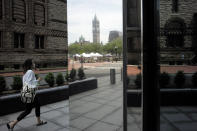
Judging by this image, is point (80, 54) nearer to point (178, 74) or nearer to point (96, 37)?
point (96, 37)

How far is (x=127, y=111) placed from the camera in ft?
6.72

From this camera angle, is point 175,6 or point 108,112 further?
point 108,112

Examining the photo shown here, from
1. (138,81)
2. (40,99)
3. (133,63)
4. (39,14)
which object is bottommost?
(40,99)

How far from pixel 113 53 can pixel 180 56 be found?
29.5 inches

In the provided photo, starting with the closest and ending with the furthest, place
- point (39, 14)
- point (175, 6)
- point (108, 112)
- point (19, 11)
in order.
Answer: point (175, 6), point (108, 112), point (19, 11), point (39, 14)

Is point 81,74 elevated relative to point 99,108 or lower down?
elevated

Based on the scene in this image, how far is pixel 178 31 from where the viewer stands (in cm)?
194

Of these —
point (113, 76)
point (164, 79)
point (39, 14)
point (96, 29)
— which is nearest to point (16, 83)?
point (96, 29)

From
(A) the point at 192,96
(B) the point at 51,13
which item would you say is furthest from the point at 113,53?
(B) the point at 51,13

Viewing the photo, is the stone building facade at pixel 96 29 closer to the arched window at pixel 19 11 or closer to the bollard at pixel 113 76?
the bollard at pixel 113 76

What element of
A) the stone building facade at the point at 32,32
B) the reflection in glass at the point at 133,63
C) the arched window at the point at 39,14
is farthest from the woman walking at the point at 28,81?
the arched window at the point at 39,14

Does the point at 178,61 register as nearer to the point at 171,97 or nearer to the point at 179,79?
the point at 179,79

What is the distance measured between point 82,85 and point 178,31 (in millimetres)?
1618

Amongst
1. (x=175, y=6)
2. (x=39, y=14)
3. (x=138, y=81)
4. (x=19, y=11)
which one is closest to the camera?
(x=175, y=6)
